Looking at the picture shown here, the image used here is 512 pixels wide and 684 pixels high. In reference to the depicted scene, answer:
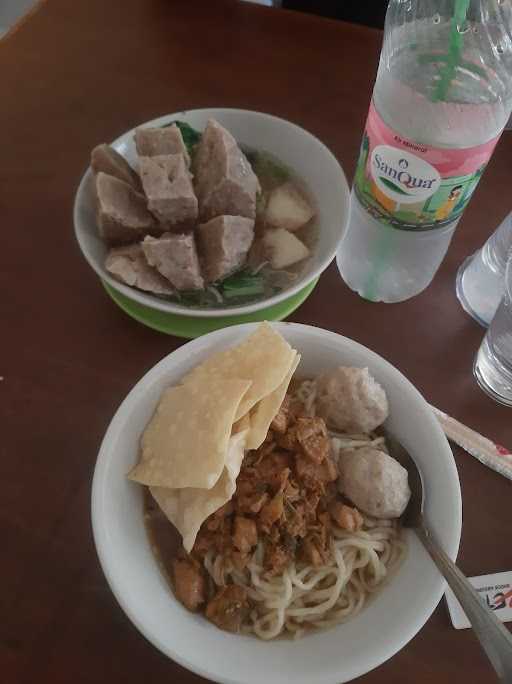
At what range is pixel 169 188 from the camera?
1024 mm

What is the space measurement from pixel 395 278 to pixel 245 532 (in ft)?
1.91

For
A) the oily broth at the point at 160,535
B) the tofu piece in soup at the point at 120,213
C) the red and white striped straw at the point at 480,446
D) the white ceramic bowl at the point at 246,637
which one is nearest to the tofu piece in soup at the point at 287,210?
the tofu piece in soup at the point at 120,213

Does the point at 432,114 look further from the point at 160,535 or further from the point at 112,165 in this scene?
the point at 160,535

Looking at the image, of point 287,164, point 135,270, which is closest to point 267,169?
point 287,164

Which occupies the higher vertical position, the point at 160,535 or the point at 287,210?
the point at 287,210

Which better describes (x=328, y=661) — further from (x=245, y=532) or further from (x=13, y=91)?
(x=13, y=91)

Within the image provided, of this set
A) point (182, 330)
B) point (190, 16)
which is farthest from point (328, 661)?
point (190, 16)

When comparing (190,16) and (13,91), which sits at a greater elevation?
(190,16)

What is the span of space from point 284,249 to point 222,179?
0.17 m

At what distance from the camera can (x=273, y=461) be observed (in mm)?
812

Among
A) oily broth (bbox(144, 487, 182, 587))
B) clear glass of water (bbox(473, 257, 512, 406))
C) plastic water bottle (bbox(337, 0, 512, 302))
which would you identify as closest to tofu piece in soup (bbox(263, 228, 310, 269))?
plastic water bottle (bbox(337, 0, 512, 302))

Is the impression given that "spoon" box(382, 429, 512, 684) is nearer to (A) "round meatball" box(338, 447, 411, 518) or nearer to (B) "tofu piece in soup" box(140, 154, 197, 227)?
(A) "round meatball" box(338, 447, 411, 518)

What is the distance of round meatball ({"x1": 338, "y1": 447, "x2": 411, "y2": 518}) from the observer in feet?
2.50

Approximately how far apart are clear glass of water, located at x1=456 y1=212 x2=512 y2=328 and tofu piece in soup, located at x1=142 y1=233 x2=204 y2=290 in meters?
0.51
